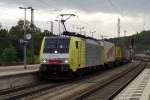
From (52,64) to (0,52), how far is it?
256 ft

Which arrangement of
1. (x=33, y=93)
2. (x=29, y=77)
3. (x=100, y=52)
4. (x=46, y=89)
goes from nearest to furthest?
(x=33, y=93)
(x=46, y=89)
(x=29, y=77)
(x=100, y=52)

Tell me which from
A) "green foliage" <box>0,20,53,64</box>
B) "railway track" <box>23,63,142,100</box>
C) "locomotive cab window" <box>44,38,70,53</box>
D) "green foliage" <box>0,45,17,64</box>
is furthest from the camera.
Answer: "green foliage" <box>0,45,17,64</box>

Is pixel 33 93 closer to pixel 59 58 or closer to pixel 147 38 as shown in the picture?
pixel 59 58

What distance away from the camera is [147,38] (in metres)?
193

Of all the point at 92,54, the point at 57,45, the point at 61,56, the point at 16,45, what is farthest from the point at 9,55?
the point at 61,56

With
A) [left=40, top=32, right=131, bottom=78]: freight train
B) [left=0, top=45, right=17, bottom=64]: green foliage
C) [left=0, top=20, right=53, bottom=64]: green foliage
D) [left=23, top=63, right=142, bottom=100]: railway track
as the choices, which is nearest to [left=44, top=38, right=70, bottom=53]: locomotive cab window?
[left=40, top=32, right=131, bottom=78]: freight train

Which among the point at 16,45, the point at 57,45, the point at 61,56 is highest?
the point at 16,45

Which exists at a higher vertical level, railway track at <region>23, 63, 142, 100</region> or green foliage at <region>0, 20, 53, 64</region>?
green foliage at <region>0, 20, 53, 64</region>

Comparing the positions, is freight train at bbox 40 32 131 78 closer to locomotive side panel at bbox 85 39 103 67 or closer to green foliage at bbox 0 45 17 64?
locomotive side panel at bbox 85 39 103 67

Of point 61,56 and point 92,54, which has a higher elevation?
point 92,54

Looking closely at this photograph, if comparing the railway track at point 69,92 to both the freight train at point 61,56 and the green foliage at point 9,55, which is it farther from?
the green foliage at point 9,55

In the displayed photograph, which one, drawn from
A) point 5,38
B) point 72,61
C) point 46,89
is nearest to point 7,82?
point 46,89

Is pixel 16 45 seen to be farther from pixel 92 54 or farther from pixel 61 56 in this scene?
pixel 61 56

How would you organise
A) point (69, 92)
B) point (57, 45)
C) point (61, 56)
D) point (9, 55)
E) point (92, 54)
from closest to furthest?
point (69, 92) → point (61, 56) → point (57, 45) → point (92, 54) → point (9, 55)
